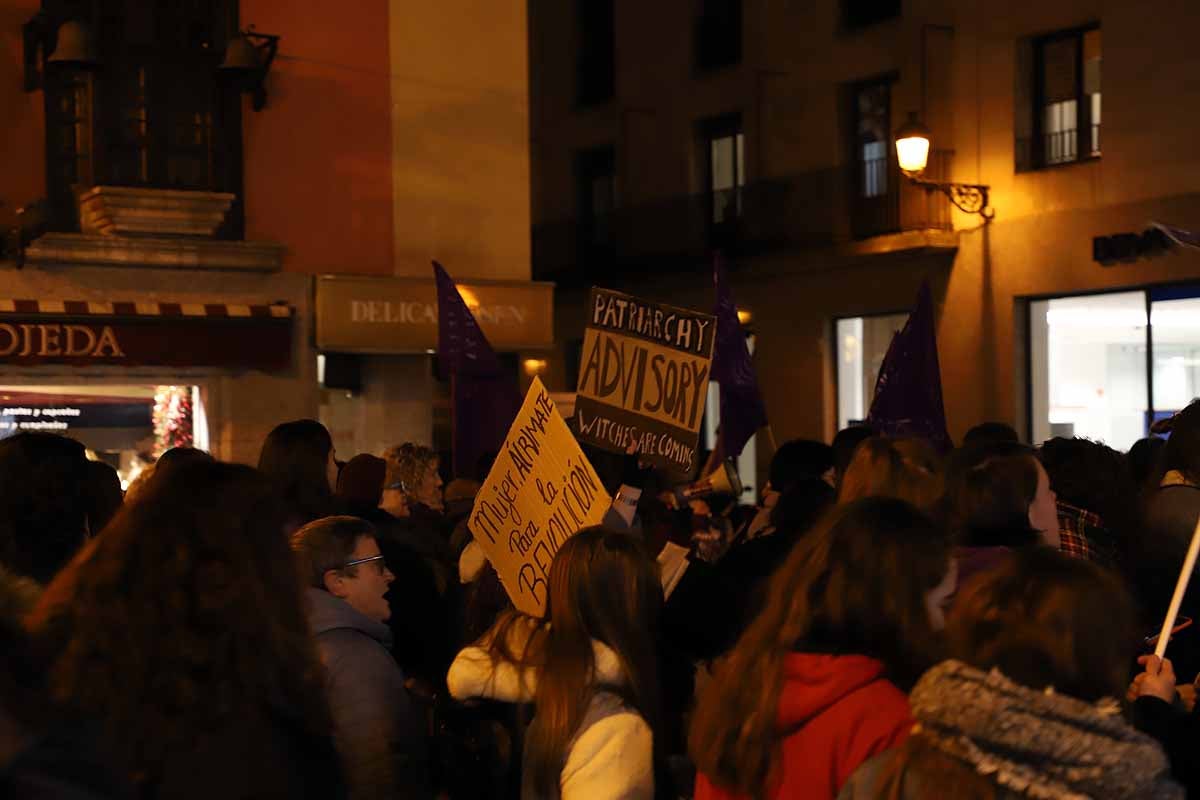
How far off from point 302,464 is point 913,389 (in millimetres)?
5371

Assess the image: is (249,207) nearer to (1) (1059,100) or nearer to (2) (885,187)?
(2) (885,187)

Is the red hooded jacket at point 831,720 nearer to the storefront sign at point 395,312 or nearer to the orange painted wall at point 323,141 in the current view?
the storefront sign at point 395,312

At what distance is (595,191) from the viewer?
92.5ft

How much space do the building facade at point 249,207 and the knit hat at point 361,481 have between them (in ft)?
22.6

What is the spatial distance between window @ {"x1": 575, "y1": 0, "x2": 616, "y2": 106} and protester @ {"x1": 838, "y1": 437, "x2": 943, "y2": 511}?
22969mm

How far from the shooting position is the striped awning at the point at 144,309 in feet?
44.6

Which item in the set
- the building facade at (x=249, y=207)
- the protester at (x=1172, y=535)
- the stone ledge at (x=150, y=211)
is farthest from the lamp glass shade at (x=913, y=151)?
the protester at (x=1172, y=535)

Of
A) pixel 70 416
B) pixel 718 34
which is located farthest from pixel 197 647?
pixel 718 34

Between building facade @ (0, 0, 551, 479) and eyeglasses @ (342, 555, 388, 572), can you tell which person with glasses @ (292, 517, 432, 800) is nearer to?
eyeglasses @ (342, 555, 388, 572)

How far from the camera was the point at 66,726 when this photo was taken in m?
2.10

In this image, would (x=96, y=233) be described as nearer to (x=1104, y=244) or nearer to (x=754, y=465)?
(x=1104, y=244)

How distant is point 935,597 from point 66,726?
1.96 meters

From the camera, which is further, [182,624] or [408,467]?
[408,467]

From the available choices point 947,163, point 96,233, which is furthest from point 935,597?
point 947,163
